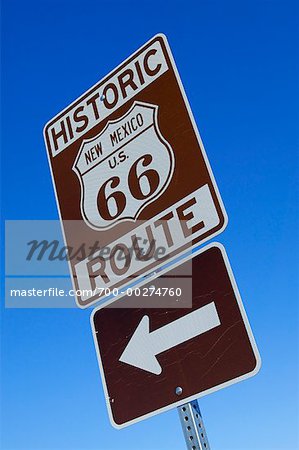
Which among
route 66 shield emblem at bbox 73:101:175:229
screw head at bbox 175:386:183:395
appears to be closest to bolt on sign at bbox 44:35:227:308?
route 66 shield emblem at bbox 73:101:175:229

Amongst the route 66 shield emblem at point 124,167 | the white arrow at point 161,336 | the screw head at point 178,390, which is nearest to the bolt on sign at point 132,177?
the route 66 shield emblem at point 124,167

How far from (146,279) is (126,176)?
0.37 m

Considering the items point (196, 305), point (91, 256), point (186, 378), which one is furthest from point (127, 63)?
point (186, 378)

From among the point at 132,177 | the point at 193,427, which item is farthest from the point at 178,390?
the point at 132,177

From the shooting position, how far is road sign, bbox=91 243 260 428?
1152mm

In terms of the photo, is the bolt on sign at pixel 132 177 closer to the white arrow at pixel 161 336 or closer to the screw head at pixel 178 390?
the white arrow at pixel 161 336

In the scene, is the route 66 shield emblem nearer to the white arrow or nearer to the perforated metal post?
the white arrow

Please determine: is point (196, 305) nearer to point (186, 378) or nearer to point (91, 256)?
point (186, 378)

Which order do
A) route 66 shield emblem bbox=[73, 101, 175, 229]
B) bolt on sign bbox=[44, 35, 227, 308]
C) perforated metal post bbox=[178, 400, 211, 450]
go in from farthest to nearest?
route 66 shield emblem bbox=[73, 101, 175, 229]
bolt on sign bbox=[44, 35, 227, 308]
perforated metal post bbox=[178, 400, 211, 450]

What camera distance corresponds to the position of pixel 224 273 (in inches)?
48.9

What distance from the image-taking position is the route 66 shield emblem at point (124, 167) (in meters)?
1.48

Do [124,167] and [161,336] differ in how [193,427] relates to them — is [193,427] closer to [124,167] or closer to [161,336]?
[161,336]

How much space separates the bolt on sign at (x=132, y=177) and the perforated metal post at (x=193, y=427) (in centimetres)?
38

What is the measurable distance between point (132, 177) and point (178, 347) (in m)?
0.57
